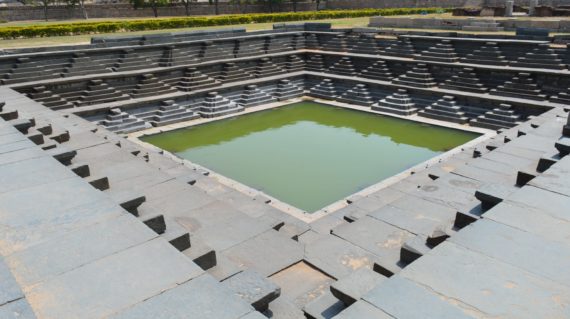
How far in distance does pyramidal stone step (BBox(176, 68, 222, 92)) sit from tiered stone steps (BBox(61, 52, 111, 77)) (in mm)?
2566

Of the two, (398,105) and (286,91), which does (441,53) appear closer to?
(398,105)

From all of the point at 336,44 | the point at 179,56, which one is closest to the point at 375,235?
the point at 179,56

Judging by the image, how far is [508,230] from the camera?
3.59 m

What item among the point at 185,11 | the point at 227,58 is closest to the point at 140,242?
the point at 227,58

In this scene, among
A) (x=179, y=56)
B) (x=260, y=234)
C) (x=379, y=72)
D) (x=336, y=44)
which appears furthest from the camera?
(x=336, y=44)

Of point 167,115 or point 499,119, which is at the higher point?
point 499,119

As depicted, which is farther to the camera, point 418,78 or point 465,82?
point 418,78

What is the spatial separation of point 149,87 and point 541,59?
506 inches

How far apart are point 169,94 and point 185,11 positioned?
1026 inches

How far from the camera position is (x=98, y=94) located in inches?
525

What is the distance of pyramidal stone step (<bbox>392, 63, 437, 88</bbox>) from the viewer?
14812 mm

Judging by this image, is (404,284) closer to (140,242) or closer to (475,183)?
(140,242)

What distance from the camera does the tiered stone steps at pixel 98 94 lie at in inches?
515

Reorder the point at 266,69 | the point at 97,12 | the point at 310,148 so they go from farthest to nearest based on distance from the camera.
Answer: the point at 97,12, the point at 266,69, the point at 310,148
